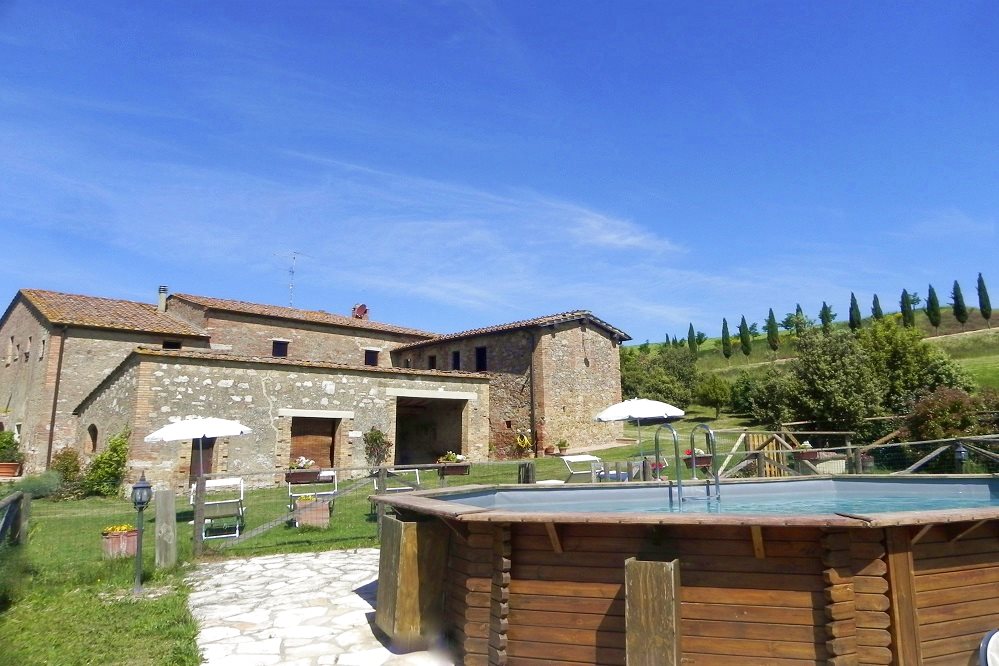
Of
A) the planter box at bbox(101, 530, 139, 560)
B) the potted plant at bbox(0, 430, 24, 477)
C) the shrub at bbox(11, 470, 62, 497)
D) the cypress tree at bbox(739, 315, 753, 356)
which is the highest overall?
the cypress tree at bbox(739, 315, 753, 356)

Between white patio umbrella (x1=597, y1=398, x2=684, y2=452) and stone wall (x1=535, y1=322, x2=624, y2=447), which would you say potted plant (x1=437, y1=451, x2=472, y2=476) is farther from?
white patio umbrella (x1=597, y1=398, x2=684, y2=452)

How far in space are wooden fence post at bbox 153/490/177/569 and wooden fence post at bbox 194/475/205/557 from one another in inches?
27.0

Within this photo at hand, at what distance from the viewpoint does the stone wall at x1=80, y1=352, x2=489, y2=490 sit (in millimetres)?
17234

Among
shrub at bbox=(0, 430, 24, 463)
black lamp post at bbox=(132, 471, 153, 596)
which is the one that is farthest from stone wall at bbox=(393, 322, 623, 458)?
black lamp post at bbox=(132, 471, 153, 596)

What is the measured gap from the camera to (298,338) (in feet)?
100

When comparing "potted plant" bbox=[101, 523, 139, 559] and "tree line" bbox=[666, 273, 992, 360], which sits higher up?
"tree line" bbox=[666, 273, 992, 360]

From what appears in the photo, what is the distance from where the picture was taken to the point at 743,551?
4.03 metres

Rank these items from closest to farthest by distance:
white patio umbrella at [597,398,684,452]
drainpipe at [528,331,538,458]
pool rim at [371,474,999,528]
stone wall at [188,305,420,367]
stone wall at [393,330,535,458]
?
1. pool rim at [371,474,999,528]
2. white patio umbrella at [597,398,684,452]
3. drainpipe at [528,331,538,458]
4. stone wall at [393,330,535,458]
5. stone wall at [188,305,420,367]

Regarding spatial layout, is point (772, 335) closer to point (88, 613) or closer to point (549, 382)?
point (549, 382)

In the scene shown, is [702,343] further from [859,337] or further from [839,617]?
[839,617]

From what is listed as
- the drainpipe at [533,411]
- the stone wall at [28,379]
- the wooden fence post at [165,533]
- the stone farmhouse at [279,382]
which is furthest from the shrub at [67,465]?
the drainpipe at [533,411]

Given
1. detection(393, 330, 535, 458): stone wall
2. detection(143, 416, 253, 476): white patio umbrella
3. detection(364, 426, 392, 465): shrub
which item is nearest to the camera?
detection(143, 416, 253, 476): white patio umbrella

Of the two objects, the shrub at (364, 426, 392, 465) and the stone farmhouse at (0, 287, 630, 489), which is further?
the shrub at (364, 426, 392, 465)

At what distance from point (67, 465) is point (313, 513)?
45.9 feet
